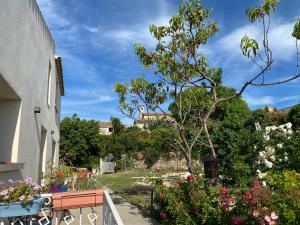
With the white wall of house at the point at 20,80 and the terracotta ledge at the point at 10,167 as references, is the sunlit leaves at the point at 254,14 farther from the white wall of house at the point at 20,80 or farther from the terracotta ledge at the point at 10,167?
the terracotta ledge at the point at 10,167

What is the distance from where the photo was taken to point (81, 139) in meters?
38.4

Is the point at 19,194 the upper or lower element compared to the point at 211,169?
lower

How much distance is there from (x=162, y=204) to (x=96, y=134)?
32821mm

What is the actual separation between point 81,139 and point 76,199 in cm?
3367

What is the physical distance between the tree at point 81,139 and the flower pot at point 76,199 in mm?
32129

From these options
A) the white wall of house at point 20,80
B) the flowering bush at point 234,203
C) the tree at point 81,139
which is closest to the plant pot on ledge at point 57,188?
the white wall of house at point 20,80

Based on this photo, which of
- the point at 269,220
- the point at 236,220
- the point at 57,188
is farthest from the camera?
the point at 57,188

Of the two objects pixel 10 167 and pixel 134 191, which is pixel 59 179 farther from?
pixel 134 191

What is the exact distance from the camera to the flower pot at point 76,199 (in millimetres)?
5262

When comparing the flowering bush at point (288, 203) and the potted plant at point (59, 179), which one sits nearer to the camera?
the flowering bush at point (288, 203)

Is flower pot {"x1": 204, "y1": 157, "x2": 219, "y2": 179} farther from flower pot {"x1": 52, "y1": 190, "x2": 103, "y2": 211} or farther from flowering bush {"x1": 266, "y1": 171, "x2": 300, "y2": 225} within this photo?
flower pot {"x1": 52, "y1": 190, "x2": 103, "y2": 211}

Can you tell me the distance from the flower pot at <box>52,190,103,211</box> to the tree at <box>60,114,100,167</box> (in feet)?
105

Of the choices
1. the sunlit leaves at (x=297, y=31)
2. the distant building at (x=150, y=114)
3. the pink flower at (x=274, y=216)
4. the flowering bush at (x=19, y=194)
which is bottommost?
the pink flower at (x=274, y=216)

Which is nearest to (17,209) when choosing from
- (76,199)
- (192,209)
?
(76,199)
